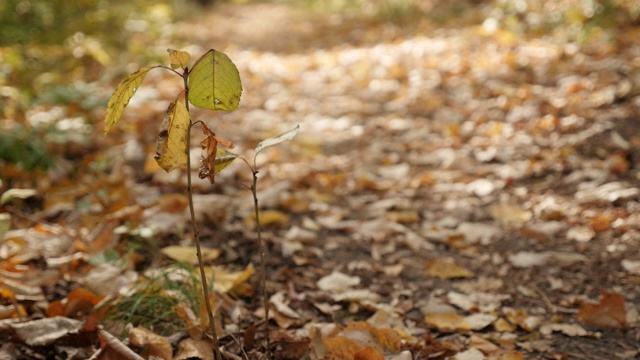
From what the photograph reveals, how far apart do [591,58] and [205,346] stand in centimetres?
378

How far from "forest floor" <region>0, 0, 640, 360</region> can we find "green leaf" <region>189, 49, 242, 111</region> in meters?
0.74

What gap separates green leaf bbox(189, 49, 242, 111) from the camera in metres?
0.99

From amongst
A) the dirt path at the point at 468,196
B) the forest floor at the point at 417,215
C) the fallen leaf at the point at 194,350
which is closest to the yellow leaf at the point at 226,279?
the forest floor at the point at 417,215

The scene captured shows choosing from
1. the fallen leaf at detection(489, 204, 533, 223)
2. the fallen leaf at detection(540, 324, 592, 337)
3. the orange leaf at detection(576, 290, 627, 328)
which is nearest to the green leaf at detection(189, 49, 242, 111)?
the fallen leaf at detection(540, 324, 592, 337)

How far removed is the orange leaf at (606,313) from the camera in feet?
5.39

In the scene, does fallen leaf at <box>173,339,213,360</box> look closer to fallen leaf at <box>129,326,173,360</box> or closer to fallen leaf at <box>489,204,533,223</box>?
fallen leaf at <box>129,326,173,360</box>

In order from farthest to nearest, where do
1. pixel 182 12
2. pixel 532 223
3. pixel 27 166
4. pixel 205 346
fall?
pixel 182 12 < pixel 27 166 < pixel 532 223 < pixel 205 346

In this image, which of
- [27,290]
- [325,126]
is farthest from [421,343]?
[325,126]

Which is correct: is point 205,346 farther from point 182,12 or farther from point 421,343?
point 182,12

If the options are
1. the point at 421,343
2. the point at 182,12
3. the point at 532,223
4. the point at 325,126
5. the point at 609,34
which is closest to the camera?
the point at 421,343

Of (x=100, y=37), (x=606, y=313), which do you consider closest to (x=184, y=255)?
(x=606, y=313)

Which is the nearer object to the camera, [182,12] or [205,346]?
[205,346]

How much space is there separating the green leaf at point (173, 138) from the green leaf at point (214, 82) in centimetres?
4

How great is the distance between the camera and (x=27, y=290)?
5.46 feet
